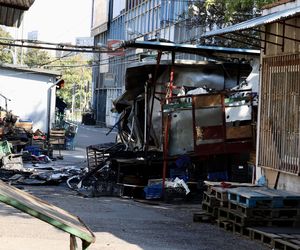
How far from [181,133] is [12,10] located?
8258mm

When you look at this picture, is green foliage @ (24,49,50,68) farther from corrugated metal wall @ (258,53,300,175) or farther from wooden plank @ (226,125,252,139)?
corrugated metal wall @ (258,53,300,175)

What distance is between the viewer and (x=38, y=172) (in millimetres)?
20000

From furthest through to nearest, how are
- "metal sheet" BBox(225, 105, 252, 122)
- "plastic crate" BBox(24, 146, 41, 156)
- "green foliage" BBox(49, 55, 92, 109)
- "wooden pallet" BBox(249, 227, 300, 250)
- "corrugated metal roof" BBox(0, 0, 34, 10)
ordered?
"green foliage" BBox(49, 55, 92, 109)
"plastic crate" BBox(24, 146, 41, 156)
"metal sheet" BBox(225, 105, 252, 122)
"wooden pallet" BBox(249, 227, 300, 250)
"corrugated metal roof" BBox(0, 0, 34, 10)

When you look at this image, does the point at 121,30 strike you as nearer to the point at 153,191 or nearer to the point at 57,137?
the point at 57,137

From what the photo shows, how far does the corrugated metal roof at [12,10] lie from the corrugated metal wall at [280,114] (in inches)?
208

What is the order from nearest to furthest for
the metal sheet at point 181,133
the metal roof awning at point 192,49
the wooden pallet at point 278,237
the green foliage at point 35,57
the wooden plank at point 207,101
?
the wooden pallet at point 278,237 < the metal roof awning at point 192,49 < the wooden plank at point 207,101 < the metal sheet at point 181,133 < the green foliage at point 35,57

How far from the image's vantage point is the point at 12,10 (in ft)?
26.5

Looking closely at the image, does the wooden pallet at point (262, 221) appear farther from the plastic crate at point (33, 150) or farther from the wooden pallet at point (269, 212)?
the plastic crate at point (33, 150)

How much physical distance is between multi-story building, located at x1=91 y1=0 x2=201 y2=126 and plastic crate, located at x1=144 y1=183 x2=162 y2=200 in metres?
22.9

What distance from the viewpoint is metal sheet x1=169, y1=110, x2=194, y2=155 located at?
1563cm

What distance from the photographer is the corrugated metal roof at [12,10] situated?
304 inches

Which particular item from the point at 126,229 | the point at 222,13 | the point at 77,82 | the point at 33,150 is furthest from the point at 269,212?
the point at 77,82

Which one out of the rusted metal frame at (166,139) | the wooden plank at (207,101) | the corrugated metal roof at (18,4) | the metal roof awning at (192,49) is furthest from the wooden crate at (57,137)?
the corrugated metal roof at (18,4)

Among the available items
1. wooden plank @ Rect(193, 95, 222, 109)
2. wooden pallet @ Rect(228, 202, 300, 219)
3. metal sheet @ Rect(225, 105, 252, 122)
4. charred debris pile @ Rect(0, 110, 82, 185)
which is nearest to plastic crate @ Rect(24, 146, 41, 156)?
charred debris pile @ Rect(0, 110, 82, 185)
